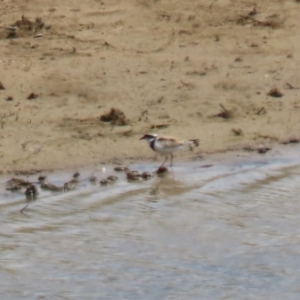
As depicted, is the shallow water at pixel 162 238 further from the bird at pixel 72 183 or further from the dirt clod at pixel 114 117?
the dirt clod at pixel 114 117

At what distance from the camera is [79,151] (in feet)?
31.3

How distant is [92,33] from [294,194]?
13.2ft

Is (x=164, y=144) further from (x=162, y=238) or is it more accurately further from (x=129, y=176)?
(x=162, y=238)

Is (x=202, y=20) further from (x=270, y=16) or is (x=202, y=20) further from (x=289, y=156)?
(x=289, y=156)

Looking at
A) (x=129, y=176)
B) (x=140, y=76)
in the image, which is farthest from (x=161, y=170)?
(x=140, y=76)

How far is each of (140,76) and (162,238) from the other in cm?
368

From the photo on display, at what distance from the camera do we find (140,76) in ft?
36.5

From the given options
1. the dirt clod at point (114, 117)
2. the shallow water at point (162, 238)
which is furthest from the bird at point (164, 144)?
the dirt clod at point (114, 117)

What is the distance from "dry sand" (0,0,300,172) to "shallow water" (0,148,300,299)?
0.64 m

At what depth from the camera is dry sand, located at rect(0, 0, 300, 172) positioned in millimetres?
9805

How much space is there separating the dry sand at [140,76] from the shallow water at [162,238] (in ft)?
2.10

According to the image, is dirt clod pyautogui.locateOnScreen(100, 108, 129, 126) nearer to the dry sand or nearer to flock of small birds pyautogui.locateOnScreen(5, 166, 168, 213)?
the dry sand

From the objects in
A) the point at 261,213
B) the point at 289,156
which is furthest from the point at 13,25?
the point at 261,213

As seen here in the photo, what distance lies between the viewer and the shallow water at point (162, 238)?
271 inches
